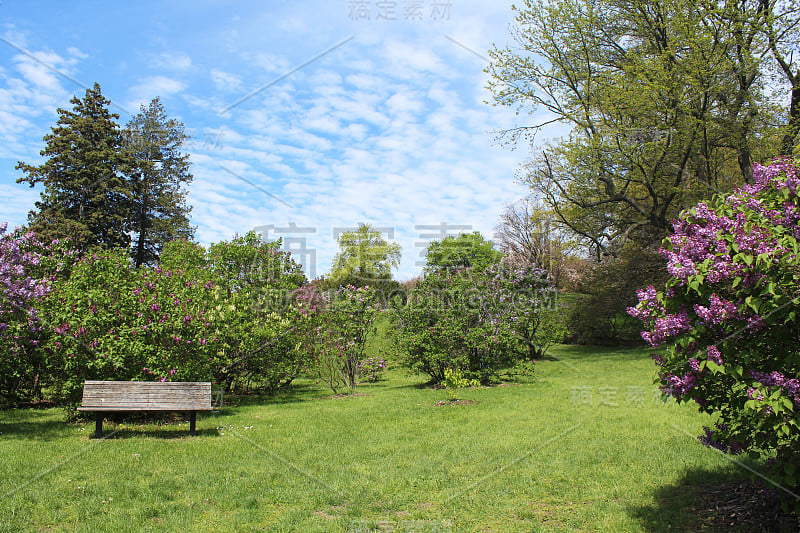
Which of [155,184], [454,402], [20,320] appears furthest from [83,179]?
[454,402]

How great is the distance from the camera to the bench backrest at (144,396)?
7.78 metres

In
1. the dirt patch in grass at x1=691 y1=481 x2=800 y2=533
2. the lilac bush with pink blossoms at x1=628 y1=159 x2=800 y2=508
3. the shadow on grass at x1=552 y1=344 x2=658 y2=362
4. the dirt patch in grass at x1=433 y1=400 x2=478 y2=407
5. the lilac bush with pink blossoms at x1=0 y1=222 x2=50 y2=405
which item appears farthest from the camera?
the shadow on grass at x1=552 y1=344 x2=658 y2=362

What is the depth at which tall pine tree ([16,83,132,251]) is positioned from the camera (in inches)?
1201

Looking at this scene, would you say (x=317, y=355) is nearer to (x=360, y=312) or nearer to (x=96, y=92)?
(x=360, y=312)

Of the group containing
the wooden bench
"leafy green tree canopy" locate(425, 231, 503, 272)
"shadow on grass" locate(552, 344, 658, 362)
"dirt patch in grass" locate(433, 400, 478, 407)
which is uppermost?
"leafy green tree canopy" locate(425, 231, 503, 272)

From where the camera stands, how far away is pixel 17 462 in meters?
6.32

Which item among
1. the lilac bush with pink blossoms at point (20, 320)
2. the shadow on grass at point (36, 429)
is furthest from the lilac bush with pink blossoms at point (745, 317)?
the lilac bush with pink blossoms at point (20, 320)

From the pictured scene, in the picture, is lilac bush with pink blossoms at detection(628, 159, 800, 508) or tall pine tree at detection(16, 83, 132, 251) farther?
tall pine tree at detection(16, 83, 132, 251)

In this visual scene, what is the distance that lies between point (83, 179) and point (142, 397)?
1089 inches

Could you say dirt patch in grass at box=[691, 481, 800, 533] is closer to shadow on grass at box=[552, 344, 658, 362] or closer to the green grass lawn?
the green grass lawn

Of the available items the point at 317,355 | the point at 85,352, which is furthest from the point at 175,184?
the point at 85,352

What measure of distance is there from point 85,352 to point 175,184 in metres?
31.9

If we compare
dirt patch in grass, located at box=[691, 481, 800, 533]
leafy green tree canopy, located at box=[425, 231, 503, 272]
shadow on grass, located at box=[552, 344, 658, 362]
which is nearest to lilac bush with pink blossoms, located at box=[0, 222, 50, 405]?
dirt patch in grass, located at box=[691, 481, 800, 533]

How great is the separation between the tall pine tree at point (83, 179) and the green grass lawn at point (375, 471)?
24195 mm
